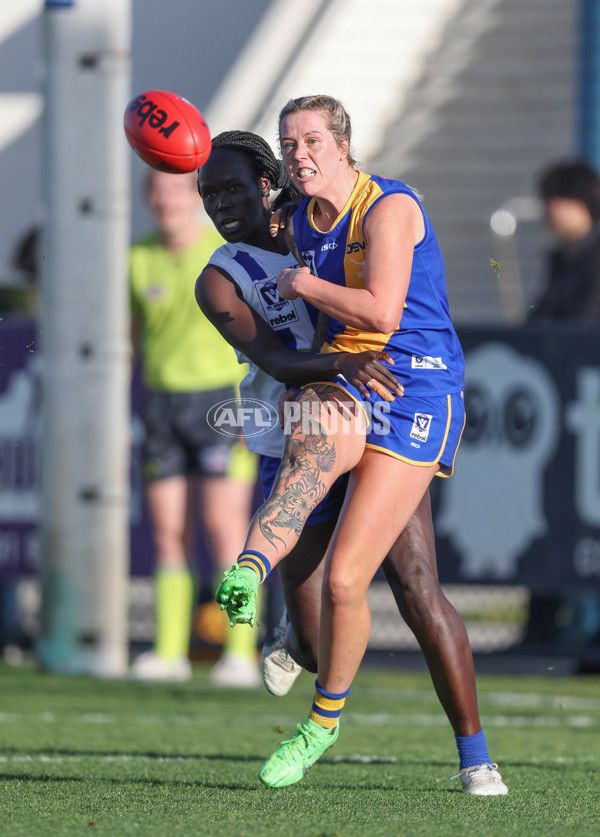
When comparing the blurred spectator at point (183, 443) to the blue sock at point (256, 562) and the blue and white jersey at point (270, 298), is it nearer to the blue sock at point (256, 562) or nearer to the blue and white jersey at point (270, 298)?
the blue and white jersey at point (270, 298)

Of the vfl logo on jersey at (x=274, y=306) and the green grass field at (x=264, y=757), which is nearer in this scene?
the green grass field at (x=264, y=757)

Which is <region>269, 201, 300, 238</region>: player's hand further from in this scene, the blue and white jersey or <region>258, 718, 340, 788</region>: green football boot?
<region>258, 718, 340, 788</region>: green football boot

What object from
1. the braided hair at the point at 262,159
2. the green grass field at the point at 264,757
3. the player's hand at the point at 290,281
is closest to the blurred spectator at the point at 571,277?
the green grass field at the point at 264,757

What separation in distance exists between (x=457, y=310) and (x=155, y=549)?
5.63 metres

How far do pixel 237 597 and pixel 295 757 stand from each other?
67 cm

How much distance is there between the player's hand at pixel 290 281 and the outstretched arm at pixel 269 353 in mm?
208

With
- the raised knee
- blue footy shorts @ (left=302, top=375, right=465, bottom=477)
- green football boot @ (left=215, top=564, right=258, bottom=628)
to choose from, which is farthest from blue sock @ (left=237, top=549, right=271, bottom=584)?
blue footy shorts @ (left=302, top=375, right=465, bottom=477)

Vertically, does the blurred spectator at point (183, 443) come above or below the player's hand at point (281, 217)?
below

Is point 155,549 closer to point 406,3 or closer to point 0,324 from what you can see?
point 0,324

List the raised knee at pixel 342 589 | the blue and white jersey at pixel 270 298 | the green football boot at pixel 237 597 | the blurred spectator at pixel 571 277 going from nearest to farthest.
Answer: the green football boot at pixel 237 597
the raised knee at pixel 342 589
the blue and white jersey at pixel 270 298
the blurred spectator at pixel 571 277

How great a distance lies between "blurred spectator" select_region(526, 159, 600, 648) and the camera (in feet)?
28.6

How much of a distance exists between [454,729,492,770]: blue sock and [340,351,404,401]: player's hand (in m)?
1.02

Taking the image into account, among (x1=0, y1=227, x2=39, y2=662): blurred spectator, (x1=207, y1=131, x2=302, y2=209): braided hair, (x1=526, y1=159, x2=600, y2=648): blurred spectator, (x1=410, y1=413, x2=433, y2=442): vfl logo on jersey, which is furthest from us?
(x1=0, y1=227, x2=39, y2=662): blurred spectator

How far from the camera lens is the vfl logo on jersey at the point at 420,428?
4375mm
